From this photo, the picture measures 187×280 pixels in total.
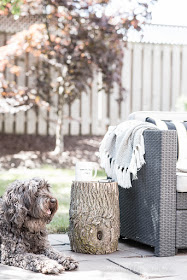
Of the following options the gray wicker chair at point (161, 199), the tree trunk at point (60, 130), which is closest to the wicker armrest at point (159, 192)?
the gray wicker chair at point (161, 199)

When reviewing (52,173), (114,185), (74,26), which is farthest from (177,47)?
(114,185)

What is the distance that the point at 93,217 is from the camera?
139 inches

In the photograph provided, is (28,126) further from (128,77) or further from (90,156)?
(128,77)

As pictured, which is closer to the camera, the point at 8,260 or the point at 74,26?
the point at 8,260

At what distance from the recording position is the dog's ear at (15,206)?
3098 mm

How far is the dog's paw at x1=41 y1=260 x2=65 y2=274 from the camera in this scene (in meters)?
3.00

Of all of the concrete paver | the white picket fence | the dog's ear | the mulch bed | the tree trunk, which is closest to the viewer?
the concrete paver

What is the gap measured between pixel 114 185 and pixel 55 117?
491 centimetres

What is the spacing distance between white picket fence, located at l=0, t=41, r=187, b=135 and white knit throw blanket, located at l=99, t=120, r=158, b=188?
4099 mm

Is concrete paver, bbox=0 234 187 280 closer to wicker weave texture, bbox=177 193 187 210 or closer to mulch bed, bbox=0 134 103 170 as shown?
wicker weave texture, bbox=177 193 187 210

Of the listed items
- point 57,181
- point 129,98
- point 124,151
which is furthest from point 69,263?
point 129,98

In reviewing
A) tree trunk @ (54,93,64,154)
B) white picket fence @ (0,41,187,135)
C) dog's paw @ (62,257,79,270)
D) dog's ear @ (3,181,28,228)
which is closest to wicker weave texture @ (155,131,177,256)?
dog's paw @ (62,257,79,270)

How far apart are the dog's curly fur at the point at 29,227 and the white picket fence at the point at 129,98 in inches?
195

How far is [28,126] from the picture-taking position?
834 cm
